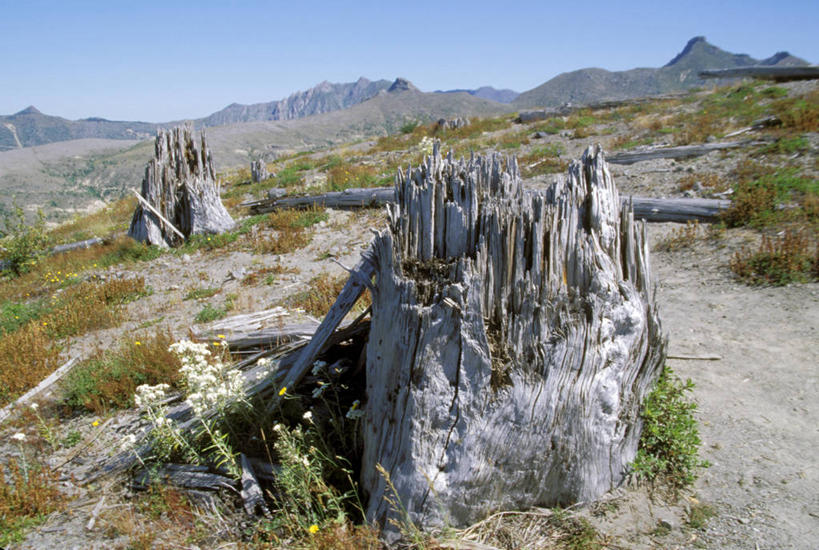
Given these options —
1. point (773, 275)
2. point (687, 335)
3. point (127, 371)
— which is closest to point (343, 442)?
point (127, 371)

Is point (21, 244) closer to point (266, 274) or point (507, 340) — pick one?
point (266, 274)

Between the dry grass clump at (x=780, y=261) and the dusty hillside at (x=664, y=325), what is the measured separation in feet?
0.55

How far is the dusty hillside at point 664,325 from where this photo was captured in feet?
9.43

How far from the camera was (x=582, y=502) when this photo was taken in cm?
300

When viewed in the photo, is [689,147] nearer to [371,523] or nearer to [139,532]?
[371,523]

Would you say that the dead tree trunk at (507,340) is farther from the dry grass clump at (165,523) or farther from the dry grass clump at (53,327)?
the dry grass clump at (53,327)

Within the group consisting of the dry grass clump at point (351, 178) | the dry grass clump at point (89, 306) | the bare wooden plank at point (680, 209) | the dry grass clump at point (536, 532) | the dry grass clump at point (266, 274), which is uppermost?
the dry grass clump at point (351, 178)

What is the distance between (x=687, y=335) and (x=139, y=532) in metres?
5.89

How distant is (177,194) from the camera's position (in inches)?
494

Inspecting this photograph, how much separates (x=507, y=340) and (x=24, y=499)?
4.26m

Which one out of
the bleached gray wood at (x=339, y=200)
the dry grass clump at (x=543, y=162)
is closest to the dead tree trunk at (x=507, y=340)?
the bleached gray wood at (x=339, y=200)

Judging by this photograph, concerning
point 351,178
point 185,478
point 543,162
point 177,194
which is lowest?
point 185,478

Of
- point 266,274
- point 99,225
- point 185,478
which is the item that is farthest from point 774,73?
point 99,225

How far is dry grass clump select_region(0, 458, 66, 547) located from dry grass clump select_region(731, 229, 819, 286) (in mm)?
8618
